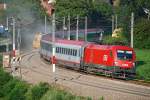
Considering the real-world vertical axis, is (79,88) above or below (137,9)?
below

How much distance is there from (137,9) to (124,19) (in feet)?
23.0

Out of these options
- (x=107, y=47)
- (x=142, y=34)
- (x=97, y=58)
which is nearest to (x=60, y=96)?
(x=107, y=47)

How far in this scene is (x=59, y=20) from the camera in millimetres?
115625

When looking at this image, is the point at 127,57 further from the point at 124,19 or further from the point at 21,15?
the point at 21,15

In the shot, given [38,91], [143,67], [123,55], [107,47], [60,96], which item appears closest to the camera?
[60,96]

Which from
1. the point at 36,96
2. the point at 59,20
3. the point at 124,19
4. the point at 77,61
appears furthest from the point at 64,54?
the point at 59,20

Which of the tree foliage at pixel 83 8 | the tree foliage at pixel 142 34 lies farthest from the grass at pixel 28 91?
the tree foliage at pixel 83 8

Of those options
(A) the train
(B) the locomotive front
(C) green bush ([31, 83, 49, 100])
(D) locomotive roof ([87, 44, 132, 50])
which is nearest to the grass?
(C) green bush ([31, 83, 49, 100])

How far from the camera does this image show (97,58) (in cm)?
5225

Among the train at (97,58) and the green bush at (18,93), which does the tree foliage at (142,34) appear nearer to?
the train at (97,58)

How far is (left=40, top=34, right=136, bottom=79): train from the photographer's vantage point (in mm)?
48688

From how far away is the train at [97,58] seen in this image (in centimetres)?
4869

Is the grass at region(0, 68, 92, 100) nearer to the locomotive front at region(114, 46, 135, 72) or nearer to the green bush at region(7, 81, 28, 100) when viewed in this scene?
the green bush at region(7, 81, 28, 100)

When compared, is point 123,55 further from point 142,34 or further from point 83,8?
point 83,8
